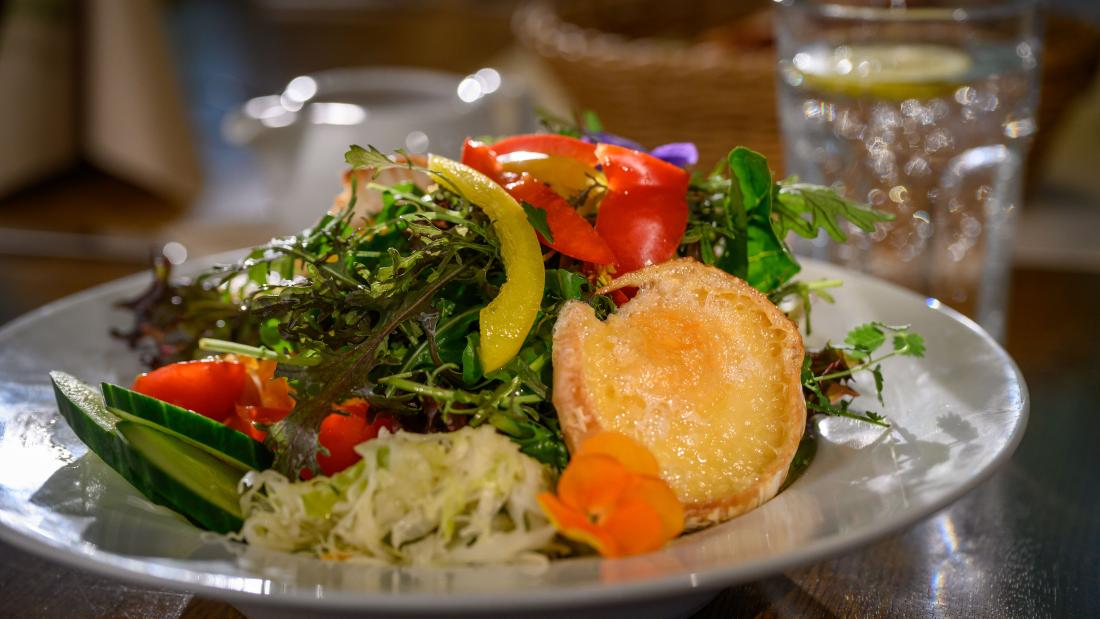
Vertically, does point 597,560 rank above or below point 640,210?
below

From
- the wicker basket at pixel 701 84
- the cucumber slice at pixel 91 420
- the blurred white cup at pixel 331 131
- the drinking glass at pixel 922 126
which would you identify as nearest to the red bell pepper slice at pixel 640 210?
the cucumber slice at pixel 91 420

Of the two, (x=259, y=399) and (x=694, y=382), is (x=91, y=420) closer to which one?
(x=259, y=399)

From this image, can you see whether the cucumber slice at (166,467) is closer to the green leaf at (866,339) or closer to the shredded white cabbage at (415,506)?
the shredded white cabbage at (415,506)

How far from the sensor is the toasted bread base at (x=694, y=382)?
114cm

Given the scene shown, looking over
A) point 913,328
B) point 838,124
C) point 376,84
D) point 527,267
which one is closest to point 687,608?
point 527,267

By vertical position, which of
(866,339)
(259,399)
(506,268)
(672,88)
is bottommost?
(672,88)

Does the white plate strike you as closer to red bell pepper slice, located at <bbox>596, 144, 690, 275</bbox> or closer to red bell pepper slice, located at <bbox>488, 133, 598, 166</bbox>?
red bell pepper slice, located at <bbox>596, 144, 690, 275</bbox>

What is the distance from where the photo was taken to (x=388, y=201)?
A: 1549 millimetres

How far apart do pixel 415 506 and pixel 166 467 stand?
287mm

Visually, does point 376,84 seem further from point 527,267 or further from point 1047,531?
point 1047,531

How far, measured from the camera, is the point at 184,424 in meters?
1.21

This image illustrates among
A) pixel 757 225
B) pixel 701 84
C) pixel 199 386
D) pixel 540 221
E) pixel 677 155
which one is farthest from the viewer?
pixel 701 84

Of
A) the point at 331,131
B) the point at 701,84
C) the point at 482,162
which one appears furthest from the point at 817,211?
the point at 701,84

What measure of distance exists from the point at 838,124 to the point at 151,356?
1703mm
